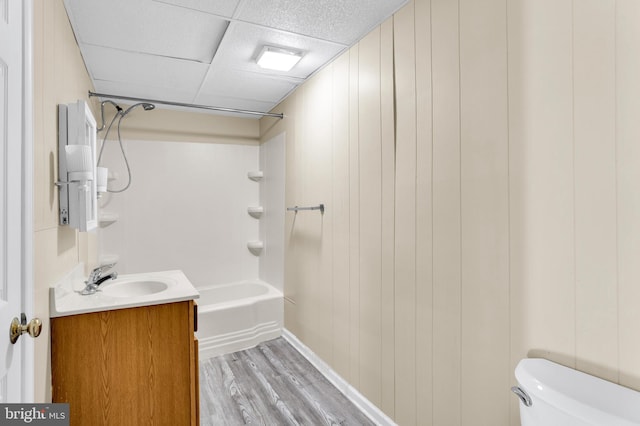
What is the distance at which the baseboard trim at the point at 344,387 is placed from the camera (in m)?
1.89

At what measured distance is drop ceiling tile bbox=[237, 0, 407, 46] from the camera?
167 cm

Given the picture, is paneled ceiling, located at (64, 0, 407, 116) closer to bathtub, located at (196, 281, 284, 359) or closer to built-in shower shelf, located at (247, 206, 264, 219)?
built-in shower shelf, located at (247, 206, 264, 219)

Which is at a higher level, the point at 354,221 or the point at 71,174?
the point at 71,174

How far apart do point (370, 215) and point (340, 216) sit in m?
0.34

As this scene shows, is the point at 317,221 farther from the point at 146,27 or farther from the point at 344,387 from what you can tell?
the point at 146,27

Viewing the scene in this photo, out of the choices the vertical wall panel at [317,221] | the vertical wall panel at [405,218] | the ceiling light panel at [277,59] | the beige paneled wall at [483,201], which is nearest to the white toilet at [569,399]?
the beige paneled wall at [483,201]

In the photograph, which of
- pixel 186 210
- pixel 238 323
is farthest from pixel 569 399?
pixel 186 210

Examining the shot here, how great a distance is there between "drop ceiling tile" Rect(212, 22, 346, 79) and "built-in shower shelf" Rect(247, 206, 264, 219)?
5.29 feet

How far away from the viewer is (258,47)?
2113mm

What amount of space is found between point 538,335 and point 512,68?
94cm

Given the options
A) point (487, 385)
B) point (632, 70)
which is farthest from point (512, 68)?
point (487, 385)

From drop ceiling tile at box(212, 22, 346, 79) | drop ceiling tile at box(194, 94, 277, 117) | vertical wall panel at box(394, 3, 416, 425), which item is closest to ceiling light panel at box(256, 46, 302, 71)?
drop ceiling tile at box(212, 22, 346, 79)

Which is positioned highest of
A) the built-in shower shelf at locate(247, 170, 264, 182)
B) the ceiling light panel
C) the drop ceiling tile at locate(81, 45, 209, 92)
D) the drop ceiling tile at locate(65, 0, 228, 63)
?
the drop ceiling tile at locate(81, 45, 209, 92)

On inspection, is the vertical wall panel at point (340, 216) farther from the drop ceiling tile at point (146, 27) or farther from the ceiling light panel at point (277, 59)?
the drop ceiling tile at point (146, 27)
